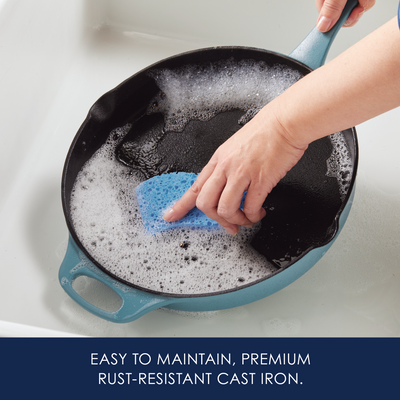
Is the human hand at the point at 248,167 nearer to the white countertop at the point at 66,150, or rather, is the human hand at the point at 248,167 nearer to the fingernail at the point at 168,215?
the fingernail at the point at 168,215

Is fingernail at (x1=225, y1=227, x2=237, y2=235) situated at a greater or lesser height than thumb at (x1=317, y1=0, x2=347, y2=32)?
lesser

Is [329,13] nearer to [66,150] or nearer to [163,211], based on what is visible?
[163,211]

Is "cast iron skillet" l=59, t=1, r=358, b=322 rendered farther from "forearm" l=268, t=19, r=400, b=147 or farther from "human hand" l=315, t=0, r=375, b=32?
"forearm" l=268, t=19, r=400, b=147

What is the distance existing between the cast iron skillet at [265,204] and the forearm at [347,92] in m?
0.16

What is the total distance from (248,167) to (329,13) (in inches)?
13.6

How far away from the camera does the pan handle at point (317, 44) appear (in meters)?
0.73

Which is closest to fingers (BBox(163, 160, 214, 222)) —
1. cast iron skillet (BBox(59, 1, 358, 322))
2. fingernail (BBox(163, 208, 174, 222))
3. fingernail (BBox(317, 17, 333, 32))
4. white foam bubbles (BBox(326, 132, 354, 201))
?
fingernail (BBox(163, 208, 174, 222))

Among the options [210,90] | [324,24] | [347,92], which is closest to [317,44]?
[324,24]

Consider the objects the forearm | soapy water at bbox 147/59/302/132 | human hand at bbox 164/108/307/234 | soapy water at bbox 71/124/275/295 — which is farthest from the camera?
soapy water at bbox 147/59/302/132

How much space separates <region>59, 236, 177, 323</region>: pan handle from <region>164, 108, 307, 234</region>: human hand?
17 centimetres

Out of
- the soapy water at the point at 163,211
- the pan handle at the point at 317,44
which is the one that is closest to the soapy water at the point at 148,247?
the soapy water at the point at 163,211

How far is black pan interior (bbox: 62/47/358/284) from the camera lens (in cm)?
69

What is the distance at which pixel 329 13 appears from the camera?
2.35 feet

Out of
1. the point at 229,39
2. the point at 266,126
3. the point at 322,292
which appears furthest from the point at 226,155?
the point at 229,39
